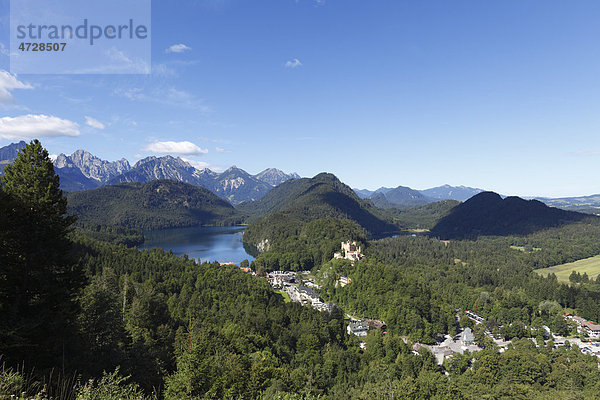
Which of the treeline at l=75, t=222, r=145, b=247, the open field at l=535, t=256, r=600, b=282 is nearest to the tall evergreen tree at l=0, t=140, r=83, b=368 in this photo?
the open field at l=535, t=256, r=600, b=282

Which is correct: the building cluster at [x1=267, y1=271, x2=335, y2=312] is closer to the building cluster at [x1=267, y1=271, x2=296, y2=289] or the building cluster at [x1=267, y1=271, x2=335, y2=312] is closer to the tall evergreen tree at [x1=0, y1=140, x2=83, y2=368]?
the building cluster at [x1=267, y1=271, x2=296, y2=289]

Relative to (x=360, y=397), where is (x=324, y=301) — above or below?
below

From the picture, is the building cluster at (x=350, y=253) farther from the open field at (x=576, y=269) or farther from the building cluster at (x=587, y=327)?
the open field at (x=576, y=269)

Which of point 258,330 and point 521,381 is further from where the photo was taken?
point 258,330

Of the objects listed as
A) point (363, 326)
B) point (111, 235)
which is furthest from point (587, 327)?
point (111, 235)

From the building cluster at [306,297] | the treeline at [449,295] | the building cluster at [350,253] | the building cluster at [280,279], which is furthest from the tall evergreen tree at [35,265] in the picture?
the building cluster at [350,253]

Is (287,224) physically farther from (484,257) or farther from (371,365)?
(371,365)

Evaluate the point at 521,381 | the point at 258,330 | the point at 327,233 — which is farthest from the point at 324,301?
the point at 327,233
